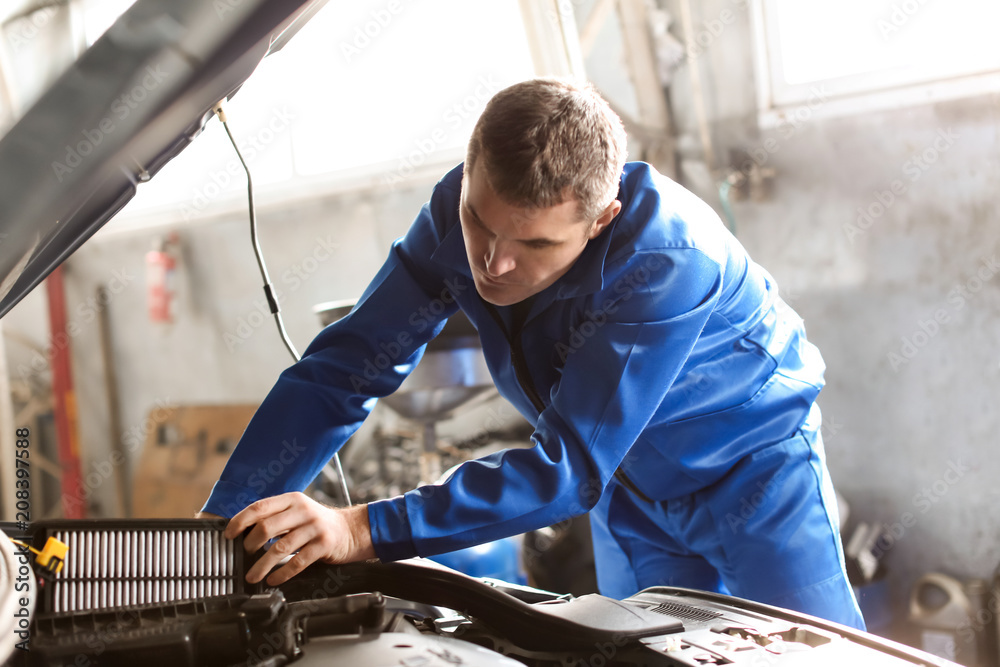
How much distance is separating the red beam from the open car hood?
14.9 ft

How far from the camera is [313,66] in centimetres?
392

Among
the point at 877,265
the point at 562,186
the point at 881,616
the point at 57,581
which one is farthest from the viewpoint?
the point at 877,265

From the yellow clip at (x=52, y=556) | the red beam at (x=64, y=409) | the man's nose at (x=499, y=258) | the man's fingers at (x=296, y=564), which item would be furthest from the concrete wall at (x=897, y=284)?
the red beam at (x=64, y=409)

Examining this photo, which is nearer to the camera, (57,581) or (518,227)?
(57,581)

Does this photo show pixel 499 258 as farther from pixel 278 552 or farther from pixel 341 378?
pixel 278 552

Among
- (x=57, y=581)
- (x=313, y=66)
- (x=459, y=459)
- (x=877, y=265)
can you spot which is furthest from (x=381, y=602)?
(x=313, y=66)

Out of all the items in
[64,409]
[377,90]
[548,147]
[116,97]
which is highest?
[377,90]

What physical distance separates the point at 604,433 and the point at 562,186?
34 cm

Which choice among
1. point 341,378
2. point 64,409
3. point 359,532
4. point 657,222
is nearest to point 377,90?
point 64,409

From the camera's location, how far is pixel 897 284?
260cm

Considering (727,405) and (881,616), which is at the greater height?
(727,405)

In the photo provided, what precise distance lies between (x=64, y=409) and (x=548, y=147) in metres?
4.66

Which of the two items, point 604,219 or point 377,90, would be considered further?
point 377,90

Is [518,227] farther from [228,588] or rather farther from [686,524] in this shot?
[686,524]
